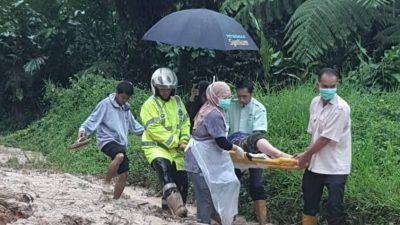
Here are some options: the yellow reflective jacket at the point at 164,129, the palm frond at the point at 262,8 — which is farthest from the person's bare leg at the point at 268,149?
the palm frond at the point at 262,8

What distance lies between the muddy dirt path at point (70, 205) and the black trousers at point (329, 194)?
43.0 inches

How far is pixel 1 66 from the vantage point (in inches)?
646

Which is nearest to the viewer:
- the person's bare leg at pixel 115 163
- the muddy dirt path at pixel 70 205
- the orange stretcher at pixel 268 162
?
the muddy dirt path at pixel 70 205

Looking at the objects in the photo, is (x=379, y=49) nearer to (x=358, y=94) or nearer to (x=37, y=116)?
(x=358, y=94)

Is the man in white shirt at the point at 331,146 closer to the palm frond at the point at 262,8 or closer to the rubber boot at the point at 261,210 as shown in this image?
the rubber boot at the point at 261,210

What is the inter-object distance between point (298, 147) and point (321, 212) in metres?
1.27

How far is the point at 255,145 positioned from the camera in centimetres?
664

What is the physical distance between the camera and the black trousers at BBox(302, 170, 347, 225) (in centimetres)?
599

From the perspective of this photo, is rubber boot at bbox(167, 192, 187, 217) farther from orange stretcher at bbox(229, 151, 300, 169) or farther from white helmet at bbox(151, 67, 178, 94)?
white helmet at bbox(151, 67, 178, 94)

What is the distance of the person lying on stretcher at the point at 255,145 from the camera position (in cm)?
637

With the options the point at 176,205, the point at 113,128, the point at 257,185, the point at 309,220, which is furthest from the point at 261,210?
the point at 113,128


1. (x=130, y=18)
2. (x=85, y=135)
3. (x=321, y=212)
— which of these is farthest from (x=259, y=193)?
(x=130, y=18)

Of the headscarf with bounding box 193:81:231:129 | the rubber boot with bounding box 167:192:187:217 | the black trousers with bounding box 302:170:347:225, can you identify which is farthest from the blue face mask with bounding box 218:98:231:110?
the rubber boot with bounding box 167:192:187:217

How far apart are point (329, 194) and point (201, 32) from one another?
2.42 m
